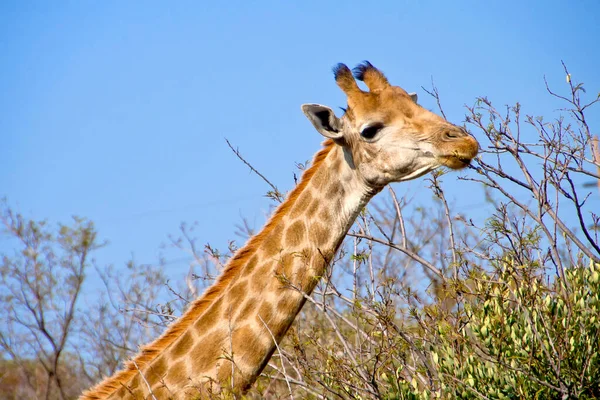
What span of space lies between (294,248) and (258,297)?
478mm

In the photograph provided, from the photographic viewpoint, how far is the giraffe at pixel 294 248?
19.5 feet

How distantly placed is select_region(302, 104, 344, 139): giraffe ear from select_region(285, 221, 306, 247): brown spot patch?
0.74 m

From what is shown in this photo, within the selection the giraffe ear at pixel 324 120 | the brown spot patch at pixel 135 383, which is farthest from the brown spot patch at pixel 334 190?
the brown spot patch at pixel 135 383

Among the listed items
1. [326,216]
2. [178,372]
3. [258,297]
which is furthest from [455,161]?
[178,372]

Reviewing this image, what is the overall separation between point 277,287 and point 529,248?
5.85 feet

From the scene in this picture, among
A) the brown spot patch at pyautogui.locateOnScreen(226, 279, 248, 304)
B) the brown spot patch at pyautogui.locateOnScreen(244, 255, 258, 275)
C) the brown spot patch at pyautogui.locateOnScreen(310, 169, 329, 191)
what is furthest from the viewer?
the brown spot patch at pyautogui.locateOnScreen(310, 169, 329, 191)

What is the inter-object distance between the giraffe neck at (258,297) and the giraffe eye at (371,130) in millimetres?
213

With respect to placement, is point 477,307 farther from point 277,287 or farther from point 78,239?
point 78,239

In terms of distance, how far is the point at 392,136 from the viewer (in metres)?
6.58

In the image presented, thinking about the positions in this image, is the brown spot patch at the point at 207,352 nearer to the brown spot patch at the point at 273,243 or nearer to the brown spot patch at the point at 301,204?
the brown spot patch at the point at 273,243

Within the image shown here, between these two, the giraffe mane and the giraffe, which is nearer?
the giraffe

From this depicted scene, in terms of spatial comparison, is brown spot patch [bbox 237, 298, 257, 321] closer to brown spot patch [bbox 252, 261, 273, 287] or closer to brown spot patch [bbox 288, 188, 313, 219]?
brown spot patch [bbox 252, 261, 273, 287]

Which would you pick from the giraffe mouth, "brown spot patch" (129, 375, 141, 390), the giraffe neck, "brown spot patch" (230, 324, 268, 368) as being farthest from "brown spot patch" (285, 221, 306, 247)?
"brown spot patch" (129, 375, 141, 390)

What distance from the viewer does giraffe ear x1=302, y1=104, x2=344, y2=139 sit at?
6594 mm
